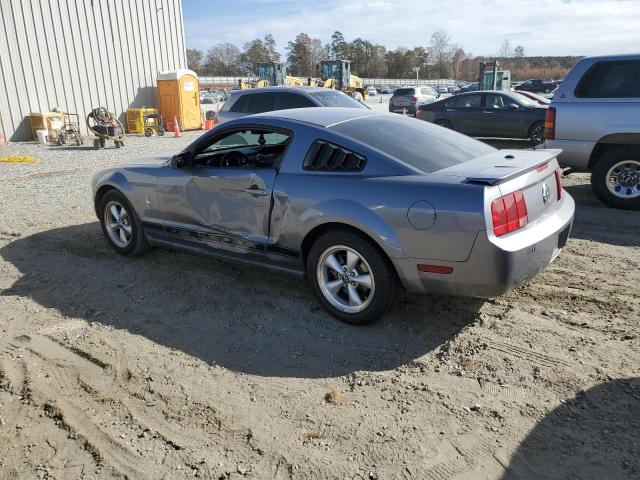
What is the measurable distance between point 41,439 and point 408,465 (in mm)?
1923

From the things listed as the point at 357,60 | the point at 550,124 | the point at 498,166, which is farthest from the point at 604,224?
the point at 357,60

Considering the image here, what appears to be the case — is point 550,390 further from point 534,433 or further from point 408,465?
point 408,465

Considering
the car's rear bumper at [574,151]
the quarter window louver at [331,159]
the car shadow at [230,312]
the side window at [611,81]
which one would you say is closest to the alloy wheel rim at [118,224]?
the car shadow at [230,312]

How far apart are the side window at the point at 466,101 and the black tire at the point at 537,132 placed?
1.68 m

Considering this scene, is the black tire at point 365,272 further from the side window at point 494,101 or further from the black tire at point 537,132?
the side window at point 494,101

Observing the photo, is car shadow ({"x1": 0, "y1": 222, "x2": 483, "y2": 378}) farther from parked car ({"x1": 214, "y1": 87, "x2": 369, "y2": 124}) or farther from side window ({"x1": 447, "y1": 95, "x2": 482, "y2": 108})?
side window ({"x1": 447, "y1": 95, "x2": 482, "y2": 108})

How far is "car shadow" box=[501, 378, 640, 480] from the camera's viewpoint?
2430 millimetres

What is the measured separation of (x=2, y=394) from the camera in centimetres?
320

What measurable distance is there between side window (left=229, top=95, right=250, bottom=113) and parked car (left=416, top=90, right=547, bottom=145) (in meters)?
6.39

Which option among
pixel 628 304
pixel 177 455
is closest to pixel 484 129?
pixel 628 304

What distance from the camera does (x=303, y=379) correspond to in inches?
130

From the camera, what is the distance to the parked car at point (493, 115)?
44.6 ft

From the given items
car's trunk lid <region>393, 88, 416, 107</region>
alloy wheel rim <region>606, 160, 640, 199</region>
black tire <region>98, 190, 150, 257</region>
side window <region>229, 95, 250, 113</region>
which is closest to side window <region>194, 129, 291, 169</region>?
black tire <region>98, 190, 150, 257</region>

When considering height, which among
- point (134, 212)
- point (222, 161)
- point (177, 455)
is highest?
point (222, 161)
